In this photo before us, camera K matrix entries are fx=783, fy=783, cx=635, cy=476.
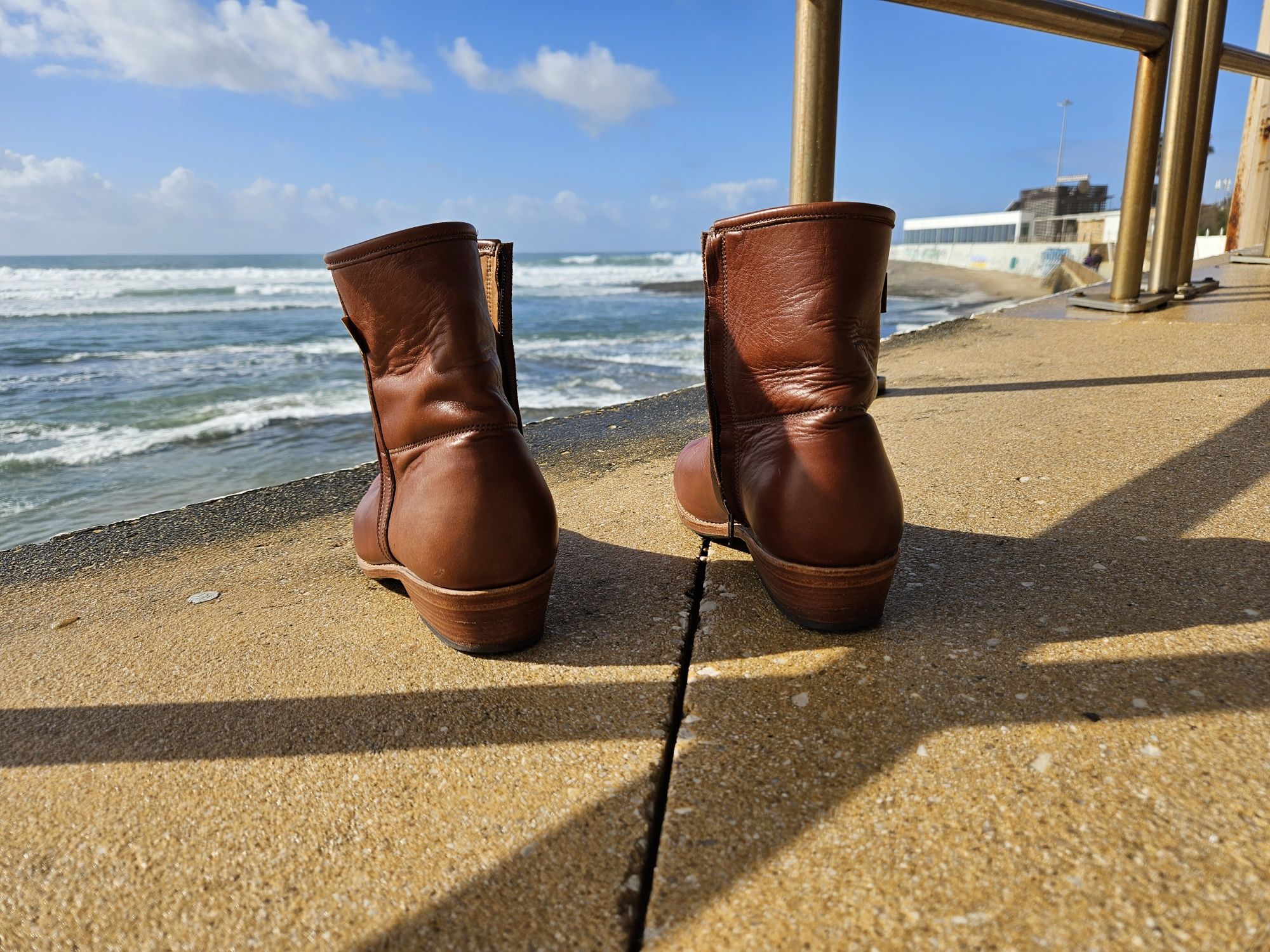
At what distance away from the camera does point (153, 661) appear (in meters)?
1.39

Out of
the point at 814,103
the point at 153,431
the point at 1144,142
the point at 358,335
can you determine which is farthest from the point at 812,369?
the point at 153,431

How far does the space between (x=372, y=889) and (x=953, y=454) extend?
206 centimetres

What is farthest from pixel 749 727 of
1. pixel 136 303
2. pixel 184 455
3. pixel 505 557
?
pixel 136 303

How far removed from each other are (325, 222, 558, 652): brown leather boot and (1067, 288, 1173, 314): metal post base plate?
4882 millimetres

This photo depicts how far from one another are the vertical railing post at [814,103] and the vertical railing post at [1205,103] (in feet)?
10.3

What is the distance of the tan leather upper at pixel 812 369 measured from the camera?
128 centimetres

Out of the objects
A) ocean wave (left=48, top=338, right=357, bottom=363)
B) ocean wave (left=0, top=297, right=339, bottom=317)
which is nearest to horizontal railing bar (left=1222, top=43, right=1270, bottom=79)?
ocean wave (left=48, top=338, right=357, bottom=363)

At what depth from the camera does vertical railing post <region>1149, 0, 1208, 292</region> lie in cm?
412

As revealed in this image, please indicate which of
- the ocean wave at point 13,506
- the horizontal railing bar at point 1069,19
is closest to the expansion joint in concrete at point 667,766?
the horizontal railing bar at point 1069,19

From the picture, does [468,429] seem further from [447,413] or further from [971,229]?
[971,229]

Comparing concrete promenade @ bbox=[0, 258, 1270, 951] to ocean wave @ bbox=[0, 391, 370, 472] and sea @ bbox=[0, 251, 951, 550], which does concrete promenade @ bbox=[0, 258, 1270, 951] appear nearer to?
sea @ bbox=[0, 251, 951, 550]

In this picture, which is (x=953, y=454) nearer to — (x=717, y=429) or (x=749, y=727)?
(x=717, y=429)

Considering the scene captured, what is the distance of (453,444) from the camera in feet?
4.32

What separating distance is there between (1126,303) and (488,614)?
200 inches
